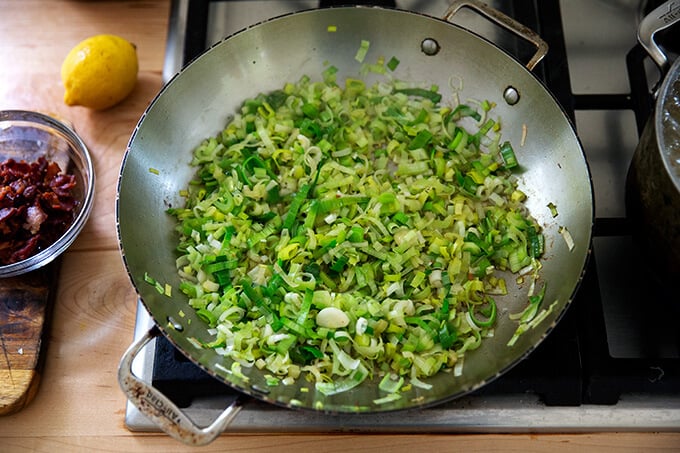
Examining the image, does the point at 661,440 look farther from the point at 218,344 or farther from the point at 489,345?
the point at 218,344

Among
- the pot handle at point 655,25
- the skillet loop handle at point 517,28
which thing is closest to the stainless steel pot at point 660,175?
the pot handle at point 655,25

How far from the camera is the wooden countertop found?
1073 millimetres

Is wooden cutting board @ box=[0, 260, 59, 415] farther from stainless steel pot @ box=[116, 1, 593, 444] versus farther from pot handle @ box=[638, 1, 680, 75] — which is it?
pot handle @ box=[638, 1, 680, 75]

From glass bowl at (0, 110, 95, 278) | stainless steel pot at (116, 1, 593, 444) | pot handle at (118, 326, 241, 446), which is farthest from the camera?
glass bowl at (0, 110, 95, 278)

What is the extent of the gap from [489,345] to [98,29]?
0.99 meters

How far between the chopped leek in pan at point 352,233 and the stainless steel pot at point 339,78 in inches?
0.9

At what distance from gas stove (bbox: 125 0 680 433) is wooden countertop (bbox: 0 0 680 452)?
23 millimetres

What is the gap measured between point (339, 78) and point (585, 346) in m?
0.65

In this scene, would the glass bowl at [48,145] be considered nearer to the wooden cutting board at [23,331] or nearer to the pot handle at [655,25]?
the wooden cutting board at [23,331]

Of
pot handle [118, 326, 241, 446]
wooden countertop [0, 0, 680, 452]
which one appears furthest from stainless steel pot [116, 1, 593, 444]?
wooden countertop [0, 0, 680, 452]

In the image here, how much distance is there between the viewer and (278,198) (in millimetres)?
1228

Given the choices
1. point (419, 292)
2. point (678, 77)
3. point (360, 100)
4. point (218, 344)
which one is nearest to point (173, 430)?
point (218, 344)

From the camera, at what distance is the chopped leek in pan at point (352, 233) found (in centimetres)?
107

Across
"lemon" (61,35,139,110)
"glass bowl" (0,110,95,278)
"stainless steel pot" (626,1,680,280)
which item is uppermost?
"stainless steel pot" (626,1,680,280)
